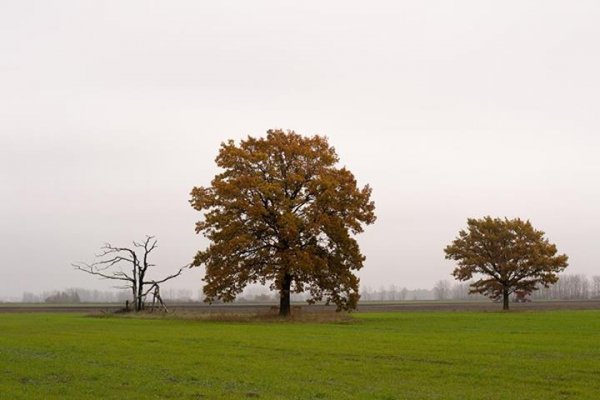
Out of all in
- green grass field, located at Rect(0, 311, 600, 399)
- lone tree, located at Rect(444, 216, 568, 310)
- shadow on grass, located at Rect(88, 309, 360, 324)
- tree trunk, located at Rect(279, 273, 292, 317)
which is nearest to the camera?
green grass field, located at Rect(0, 311, 600, 399)

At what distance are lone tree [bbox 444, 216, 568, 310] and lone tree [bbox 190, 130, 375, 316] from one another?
86.0 feet

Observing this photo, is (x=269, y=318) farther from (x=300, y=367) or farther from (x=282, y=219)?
(x=300, y=367)

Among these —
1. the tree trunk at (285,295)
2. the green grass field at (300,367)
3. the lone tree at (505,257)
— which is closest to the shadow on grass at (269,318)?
the tree trunk at (285,295)

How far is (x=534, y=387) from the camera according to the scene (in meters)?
15.6

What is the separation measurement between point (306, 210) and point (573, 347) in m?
26.0

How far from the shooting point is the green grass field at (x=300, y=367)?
1485 cm

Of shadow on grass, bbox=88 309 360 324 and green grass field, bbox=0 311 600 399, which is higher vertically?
green grass field, bbox=0 311 600 399

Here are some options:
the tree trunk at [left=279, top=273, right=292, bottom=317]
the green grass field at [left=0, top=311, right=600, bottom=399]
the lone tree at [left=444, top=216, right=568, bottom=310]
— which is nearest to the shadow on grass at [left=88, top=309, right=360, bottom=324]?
the tree trunk at [left=279, top=273, right=292, bottom=317]

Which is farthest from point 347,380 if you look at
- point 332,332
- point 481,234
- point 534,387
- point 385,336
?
point 481,234

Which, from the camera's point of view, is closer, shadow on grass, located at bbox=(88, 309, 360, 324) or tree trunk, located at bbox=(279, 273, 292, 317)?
shadow on grass, located at bbox=(88, 309, 360, 324)

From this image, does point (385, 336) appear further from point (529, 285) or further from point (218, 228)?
point (529, 285)

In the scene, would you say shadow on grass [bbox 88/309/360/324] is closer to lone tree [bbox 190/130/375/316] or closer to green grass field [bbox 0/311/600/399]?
lone tree [bbox 190/130/375/316]

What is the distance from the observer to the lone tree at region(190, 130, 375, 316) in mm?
46656

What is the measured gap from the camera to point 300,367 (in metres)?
19.2
